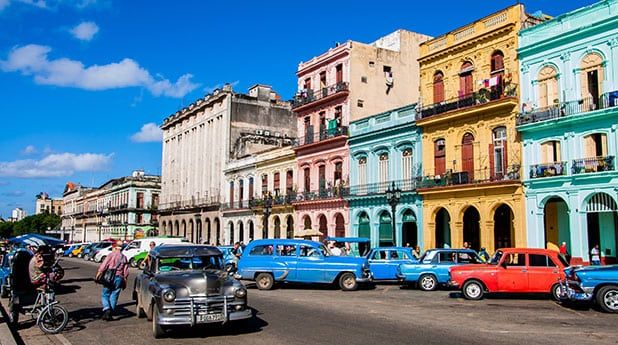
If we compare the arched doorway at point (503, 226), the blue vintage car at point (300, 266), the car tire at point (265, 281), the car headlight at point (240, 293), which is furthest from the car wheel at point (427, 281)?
the car headlight at point (240, 293)

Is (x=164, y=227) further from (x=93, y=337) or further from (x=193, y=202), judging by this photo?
(x=93, y=337)

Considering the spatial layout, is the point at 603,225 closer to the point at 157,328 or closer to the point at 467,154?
the point at 467,154

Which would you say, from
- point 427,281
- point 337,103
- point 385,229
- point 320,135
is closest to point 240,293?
point 427,281

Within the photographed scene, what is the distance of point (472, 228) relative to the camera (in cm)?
3042

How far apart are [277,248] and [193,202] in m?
39.1

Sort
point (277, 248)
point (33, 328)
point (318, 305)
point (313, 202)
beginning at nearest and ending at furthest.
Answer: point (33, 328), point (318, 305), point (277, 248), point (313, 202)

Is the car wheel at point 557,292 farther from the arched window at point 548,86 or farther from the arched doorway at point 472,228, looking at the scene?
the arched doorway at point 472,228

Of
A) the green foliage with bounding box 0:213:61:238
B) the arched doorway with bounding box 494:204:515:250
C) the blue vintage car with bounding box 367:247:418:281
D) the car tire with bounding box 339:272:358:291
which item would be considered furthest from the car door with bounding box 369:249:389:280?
the green foliage with bounding box 0:213:61:238

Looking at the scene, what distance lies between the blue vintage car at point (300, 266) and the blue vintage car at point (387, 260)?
5.89 ft

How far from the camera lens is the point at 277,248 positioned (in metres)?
20.7

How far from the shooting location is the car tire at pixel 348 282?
66.1 ft

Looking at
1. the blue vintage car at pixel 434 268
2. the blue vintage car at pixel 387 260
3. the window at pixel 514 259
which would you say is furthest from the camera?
the blue vintage car at pixel 387 260

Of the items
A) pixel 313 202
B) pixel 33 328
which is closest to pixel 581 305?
pixel 33 328

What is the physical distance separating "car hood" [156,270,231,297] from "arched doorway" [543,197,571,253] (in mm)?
19646
